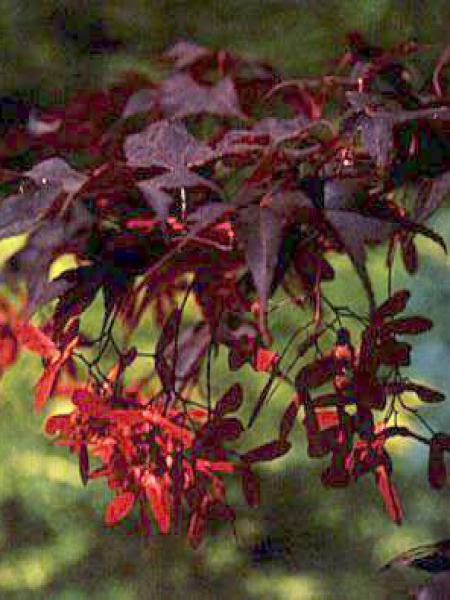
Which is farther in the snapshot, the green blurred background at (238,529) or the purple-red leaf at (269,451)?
the green blurred background at (238,529)

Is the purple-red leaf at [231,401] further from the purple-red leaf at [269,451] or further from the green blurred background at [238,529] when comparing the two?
the green blurred background at [238,529]

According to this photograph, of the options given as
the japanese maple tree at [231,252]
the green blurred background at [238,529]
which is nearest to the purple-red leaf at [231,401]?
the japanese maple tree at [231,252]

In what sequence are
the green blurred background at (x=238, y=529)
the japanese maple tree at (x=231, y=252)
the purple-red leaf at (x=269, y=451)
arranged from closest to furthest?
the japanese maple tree at (x=231, y=252) → the purple-red leaf at (x=269, y=451) → the green blurred background at (x=238, y=529)

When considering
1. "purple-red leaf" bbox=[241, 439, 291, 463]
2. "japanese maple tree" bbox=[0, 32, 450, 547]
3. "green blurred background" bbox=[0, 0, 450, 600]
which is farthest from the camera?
"green blurred background" bbox=[0, 0, 450, 600]

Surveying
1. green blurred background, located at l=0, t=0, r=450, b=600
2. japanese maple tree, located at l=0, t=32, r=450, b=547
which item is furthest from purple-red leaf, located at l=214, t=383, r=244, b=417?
green blurred background, located at l=0, t=0, r=450, b=600

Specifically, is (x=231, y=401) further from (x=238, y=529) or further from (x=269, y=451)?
(x=238, y=529)

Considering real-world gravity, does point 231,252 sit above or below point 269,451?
above

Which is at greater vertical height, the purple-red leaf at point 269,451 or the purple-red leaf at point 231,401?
the purple-red leaf at point 231,401

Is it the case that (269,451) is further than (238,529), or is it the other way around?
(238,529)

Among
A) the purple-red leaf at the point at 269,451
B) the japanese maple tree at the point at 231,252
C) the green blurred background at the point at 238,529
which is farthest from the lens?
the green blurred background at the point at 238,529

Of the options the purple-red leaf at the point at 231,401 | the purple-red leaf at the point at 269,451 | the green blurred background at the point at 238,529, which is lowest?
the green blurred background at the point at 238,529

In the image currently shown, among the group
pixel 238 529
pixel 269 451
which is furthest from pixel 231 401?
pixel 238 529

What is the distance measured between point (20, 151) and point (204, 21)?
83cm

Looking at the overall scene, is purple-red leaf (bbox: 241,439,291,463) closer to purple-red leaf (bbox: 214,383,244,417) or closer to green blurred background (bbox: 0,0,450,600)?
purple-red leaf (bbox: 214,383,244,417)
